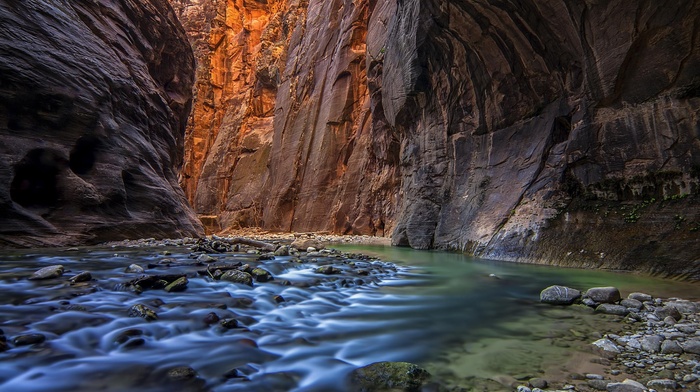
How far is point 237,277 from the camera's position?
5.01 metres

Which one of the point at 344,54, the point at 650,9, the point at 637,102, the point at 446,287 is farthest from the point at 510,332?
the point at 344,54

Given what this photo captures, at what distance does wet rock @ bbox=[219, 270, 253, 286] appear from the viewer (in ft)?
16.1

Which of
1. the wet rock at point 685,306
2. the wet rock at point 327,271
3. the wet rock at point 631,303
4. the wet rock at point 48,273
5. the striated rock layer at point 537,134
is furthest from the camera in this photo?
the striated rock layer at point 537,134

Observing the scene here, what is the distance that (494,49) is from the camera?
35.8ft

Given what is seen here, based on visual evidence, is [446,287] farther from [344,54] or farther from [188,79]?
[344,54]

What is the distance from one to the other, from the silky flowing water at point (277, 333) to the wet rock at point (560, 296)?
0.63ft

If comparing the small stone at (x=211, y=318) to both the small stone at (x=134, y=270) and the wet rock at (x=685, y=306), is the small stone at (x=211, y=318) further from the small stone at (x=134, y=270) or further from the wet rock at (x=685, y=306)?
the wet rock at (x=685, y=306)

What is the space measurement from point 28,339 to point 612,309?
5.13m

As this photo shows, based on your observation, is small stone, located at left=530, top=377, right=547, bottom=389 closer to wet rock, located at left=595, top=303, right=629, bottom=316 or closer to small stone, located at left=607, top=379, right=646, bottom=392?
small stone, located at left=607, top=379, right=646, bottom=392

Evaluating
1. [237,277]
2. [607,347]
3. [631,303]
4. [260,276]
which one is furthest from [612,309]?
[237,277]

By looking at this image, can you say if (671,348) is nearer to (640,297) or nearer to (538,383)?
(538,383)

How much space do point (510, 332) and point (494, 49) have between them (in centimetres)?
988

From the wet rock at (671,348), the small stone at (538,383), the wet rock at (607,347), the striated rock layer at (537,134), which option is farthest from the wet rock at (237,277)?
the striated rock layer at (537,134)

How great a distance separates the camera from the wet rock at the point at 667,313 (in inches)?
137
